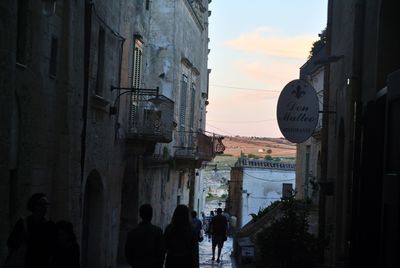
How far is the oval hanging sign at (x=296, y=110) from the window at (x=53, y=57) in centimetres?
415

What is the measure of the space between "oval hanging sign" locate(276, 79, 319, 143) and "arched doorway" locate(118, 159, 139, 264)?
28.1 ft

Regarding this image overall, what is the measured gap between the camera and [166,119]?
2000 cm

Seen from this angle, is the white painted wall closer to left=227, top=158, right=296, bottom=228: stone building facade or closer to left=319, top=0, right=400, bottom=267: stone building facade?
left=227, top=158, right=296, bottom=228: stone building facade

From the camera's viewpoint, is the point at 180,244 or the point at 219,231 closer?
the point at 180,244

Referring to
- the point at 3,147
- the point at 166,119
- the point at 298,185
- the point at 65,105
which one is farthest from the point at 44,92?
the point at 298,185

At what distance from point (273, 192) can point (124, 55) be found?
37506mm

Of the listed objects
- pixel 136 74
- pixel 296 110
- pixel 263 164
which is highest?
pixel 136 74

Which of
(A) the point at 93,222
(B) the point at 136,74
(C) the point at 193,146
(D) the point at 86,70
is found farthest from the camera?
(C) the point at 193,146

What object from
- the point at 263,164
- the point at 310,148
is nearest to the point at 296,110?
the point at 310,148

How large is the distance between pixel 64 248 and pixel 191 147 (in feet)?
69.8

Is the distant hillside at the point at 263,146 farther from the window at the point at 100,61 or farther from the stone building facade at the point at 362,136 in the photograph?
the stone building facade at the point at 362,136

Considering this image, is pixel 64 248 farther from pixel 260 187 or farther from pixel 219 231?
pixel 260 187

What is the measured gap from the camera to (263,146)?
67562 millimetres

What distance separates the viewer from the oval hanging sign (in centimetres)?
1237
